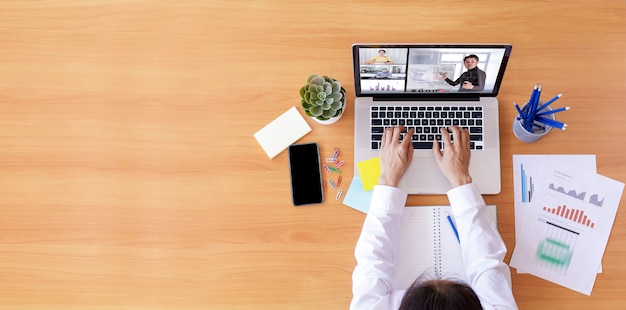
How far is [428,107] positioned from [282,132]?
0.38 metres

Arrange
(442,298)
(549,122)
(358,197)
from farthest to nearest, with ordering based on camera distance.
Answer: (358,197) → (549,122) → (442,298)

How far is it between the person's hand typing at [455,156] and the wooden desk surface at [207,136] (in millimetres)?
77

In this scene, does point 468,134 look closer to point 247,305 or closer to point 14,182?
point 247,305

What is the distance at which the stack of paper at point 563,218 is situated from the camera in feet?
3.56

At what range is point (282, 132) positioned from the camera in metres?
1.17

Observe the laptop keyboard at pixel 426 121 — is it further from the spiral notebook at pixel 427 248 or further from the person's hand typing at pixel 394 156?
the spiral notebook at pixel 427 248

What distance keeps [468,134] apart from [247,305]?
700 mm

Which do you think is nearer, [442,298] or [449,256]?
[442,298]

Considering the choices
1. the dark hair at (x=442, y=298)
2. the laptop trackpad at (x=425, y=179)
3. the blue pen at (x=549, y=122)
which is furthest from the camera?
the laptop trackpad at (x=425, y=179)

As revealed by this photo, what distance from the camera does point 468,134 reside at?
1.12 meters

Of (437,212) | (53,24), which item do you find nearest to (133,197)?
(53,24)

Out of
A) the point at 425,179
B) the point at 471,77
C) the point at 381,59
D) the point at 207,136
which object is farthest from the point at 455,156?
the point at 207,136

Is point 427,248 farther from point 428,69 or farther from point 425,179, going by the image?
point 428,69

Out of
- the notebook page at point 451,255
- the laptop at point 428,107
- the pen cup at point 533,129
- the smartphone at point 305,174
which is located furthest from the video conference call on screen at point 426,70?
the notebook page at point 451,255
